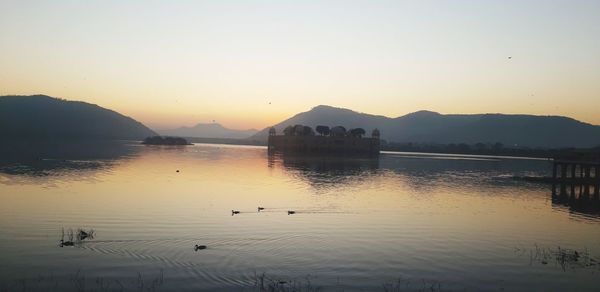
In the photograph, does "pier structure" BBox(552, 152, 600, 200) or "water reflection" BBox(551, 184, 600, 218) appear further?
"pier structure" BBox(552, 152, 600, 200)

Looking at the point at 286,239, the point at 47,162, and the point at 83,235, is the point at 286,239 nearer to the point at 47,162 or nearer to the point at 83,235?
the point at 83,235

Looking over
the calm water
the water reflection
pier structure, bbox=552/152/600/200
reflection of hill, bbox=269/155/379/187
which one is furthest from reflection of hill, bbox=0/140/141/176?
pier structure, bbox=552/152/600/200

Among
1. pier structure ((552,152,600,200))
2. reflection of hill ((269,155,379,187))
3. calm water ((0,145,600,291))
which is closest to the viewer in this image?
calm water ((0,145,600,291))

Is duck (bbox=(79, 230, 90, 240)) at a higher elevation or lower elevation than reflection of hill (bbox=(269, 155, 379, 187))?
higher

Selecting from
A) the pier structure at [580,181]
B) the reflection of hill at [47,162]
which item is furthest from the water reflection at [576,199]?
the reflection of hill at [47,162]

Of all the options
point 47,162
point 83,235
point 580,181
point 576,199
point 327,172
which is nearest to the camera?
point 83,235

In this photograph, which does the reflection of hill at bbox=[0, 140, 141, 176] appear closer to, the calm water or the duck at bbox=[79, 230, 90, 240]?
the calm water

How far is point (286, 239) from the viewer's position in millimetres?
Result: 28422

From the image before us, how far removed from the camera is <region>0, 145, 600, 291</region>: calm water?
792 inches

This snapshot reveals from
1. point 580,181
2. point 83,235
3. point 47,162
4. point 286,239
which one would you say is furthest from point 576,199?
point 47,162

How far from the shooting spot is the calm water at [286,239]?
2012cm

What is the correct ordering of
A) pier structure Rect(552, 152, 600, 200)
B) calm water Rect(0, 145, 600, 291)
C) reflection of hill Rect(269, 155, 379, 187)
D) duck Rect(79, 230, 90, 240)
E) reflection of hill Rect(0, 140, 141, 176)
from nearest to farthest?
calm water Rect(0, 145, 600, 291) → duck Rect(79, 230, 90, 240) → pier structure Rect(552, 152, 600, 200) → reflection of hill Rect(0, 140, 141, 176) → reflection of hill Rect(269, 155, 379, 187)

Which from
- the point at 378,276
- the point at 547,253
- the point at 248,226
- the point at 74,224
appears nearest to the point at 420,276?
the point at 378,276

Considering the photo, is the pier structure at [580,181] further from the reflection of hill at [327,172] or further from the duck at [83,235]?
the duck at [83,235]
